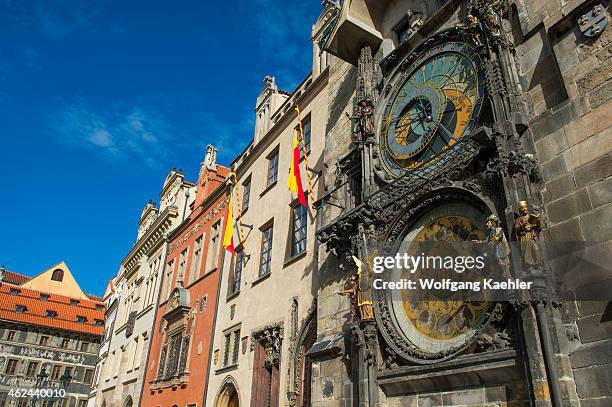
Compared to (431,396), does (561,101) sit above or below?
above

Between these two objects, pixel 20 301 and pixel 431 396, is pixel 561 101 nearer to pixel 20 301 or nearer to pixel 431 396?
pixel 431 396

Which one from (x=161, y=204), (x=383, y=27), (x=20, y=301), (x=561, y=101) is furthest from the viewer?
(x=20, y=301)

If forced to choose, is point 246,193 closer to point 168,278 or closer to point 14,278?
point 168,278

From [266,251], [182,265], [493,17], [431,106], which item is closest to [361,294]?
[431,106]

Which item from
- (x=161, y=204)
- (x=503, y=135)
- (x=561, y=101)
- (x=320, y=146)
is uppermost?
(x=161, y=204)

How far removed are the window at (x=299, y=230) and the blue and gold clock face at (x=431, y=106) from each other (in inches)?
204

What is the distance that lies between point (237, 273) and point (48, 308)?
132 ft

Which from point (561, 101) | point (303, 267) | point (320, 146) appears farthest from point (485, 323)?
point (320, 146)

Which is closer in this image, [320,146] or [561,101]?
[561,101]

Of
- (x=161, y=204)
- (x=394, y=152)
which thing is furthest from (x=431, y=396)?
(x=161, y=204)

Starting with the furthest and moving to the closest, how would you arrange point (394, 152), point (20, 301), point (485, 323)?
point (20, 301) → point (394, 152) → point (485, 323)

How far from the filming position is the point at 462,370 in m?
6.35

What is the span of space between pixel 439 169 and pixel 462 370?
3.07 m

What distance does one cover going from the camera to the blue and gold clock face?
803 cm
